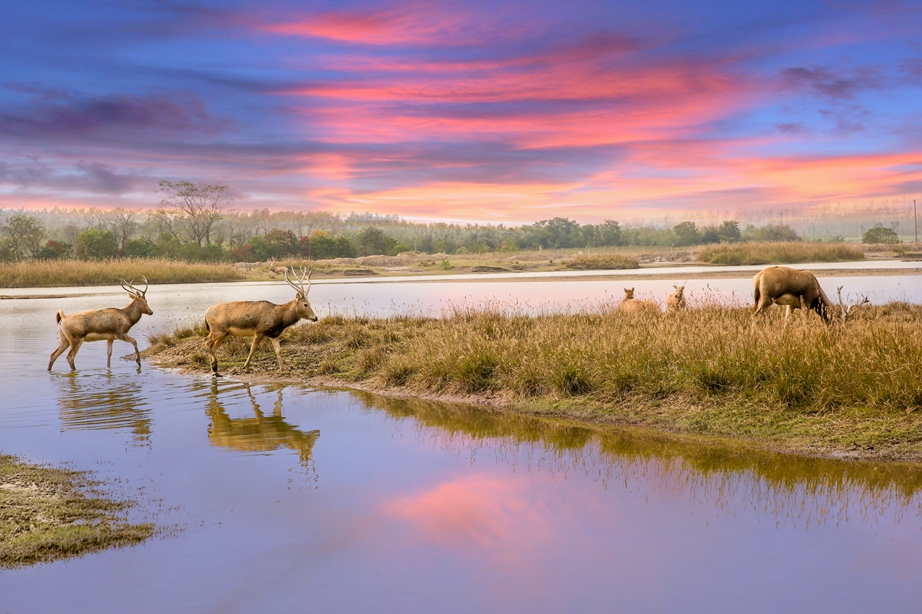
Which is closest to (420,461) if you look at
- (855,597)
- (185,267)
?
(855,597)

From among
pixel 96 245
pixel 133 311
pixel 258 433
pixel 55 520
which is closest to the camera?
pixel 55 520

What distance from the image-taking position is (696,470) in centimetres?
901

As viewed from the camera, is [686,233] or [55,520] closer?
[55,520]

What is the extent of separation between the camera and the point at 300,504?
7.98 m

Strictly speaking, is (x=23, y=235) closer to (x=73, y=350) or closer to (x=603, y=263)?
(x=603, y=263)

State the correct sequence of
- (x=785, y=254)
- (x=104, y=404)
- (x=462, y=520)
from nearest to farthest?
(x=462, y=520) → (x=104, y=404) → (x=785, y=254)

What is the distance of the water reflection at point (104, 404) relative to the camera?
11.9m

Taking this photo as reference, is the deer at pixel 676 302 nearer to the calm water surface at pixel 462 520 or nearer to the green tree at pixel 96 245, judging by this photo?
the calm water surface at pixel 462 520

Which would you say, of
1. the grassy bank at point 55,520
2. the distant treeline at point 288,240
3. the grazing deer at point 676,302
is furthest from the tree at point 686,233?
the grassy bank at point 55,520

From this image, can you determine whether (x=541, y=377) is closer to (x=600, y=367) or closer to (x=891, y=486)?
(x=600, y=367)

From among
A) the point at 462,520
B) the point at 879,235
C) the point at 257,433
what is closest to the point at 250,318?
the point at 257,433

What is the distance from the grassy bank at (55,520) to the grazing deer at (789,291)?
13.7 m

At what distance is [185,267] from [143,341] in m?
42.1

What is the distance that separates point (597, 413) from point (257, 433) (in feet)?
16.7
